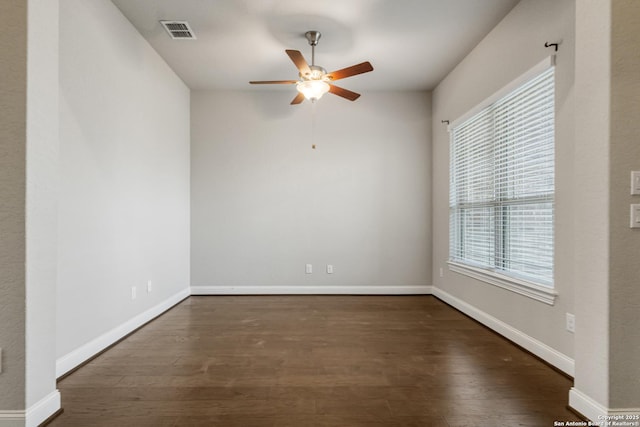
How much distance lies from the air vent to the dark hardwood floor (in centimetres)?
291

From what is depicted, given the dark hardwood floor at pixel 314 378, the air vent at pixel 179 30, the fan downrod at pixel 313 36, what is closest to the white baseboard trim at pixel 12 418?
the dark hardwood floor at pixel 314 378

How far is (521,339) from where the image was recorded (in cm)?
284

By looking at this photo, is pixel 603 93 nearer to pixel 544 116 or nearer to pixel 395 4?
pixel 544 116

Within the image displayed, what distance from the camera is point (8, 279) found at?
167cm

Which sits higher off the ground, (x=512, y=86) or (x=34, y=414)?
(x=512, y=86)

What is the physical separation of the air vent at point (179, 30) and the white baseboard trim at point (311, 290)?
3.20 meters

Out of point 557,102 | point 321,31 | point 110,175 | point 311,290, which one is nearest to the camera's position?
point 557,102

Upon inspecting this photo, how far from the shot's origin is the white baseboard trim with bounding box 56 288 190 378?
7.72ft

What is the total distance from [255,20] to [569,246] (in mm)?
3165

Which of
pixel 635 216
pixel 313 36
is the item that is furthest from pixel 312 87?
pixel 635 216

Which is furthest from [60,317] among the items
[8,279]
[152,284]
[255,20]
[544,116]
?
[544,116]

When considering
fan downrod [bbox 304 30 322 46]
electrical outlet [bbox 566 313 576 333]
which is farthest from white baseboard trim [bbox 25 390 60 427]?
fan downrod [bbox 304 30 322 46]

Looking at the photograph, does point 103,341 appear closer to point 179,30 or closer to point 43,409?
point 43,409

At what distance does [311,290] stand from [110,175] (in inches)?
118
